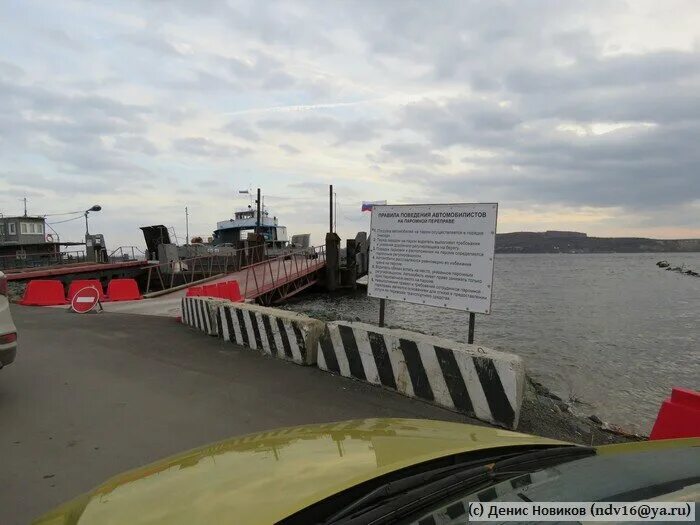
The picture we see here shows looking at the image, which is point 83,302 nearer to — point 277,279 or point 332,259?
point 277,279

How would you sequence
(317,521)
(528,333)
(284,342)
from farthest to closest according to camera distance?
1. (528,333)
2. (284,342)
3. (317,521)

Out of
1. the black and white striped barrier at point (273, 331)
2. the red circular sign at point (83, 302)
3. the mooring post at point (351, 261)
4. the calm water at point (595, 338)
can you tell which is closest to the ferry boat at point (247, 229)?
the mooring post at point (351, 261)

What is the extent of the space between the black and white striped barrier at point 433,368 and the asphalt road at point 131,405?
17 cm

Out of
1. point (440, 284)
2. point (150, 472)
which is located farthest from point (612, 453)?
point (440, 284)

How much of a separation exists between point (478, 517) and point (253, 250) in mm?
23590

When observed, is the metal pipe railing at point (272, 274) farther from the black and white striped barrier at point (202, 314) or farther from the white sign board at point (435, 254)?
the white sign board at point (435, 254)

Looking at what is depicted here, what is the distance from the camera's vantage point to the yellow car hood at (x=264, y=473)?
1.55 meters

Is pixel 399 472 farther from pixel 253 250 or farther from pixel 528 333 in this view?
pixel 253 250

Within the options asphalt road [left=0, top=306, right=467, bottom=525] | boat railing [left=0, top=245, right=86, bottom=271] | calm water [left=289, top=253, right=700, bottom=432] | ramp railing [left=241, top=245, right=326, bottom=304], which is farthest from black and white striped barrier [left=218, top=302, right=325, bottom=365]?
boat railing [left=0, top=245, right=86, bottom=271]

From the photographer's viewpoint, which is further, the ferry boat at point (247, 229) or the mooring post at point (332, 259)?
the ferry boat at point (247, 229)

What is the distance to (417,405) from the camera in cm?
492

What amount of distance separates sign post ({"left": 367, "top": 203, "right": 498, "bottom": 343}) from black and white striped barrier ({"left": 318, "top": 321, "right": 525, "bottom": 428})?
26.1 inches

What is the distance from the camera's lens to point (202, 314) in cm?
906

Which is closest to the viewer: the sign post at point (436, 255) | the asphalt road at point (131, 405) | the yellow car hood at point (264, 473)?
the yellow car hood at point (264, 473)
